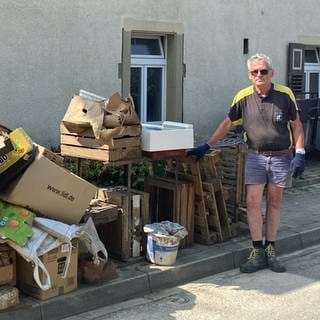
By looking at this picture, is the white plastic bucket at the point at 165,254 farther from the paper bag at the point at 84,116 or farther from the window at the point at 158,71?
the window at the point at 158,71

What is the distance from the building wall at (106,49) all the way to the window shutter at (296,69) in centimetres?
12

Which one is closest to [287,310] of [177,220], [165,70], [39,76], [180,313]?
[180,313]

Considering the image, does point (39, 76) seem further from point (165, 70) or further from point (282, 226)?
point (282, 226)

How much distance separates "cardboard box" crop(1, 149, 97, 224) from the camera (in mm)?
4852

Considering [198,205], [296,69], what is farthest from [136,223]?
[296,69]

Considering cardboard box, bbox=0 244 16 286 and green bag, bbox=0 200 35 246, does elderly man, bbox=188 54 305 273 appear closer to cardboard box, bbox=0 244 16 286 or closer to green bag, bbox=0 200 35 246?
green bag, bbox=0 200 35 246

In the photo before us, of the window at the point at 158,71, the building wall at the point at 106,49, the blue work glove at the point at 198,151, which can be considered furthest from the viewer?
the window at the point at 158,71

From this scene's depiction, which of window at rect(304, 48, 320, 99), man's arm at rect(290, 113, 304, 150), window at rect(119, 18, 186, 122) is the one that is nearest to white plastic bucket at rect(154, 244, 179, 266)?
man's arm at rect(290, 113, 304, 150)

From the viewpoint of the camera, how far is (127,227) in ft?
18.9

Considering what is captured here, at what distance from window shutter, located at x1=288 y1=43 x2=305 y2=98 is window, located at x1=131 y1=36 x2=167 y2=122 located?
2883 mm

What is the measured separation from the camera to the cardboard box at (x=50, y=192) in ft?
15.9

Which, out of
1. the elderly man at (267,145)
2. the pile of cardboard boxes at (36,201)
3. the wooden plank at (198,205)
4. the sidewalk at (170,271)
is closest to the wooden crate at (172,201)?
the wooden plank at (198,205)

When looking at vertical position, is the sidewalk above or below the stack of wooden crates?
below

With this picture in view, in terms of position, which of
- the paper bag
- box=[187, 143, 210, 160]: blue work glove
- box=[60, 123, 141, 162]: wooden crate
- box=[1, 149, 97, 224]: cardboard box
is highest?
the paper bag
